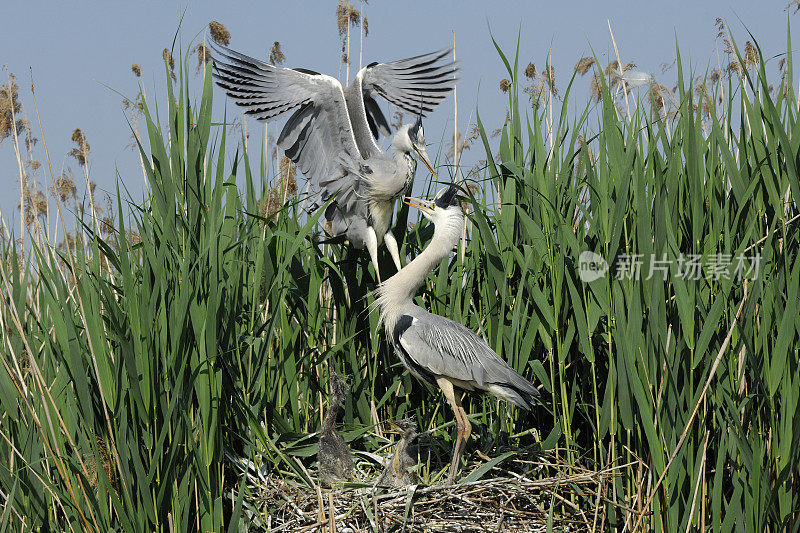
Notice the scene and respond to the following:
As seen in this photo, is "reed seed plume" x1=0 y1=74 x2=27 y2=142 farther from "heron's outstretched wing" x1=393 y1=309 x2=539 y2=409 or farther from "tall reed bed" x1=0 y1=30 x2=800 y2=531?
"heron's outstretched wing" x1=393 y1=309 x2=539 y2=409

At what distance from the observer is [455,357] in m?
2.88

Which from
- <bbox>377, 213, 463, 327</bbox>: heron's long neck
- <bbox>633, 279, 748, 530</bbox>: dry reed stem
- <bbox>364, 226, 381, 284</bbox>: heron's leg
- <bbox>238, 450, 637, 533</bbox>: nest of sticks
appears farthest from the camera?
<bbox>364, 226, 381, 284</bbox>: heron's leg

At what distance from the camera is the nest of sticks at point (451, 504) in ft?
8.71

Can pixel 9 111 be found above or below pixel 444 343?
above

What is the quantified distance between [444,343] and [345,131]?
141 cm

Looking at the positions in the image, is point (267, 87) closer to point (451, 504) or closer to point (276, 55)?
point (276, 55)

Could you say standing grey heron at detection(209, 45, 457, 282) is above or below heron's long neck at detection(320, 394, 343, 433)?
above

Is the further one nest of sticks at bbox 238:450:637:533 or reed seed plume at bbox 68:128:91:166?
reed seed plume at bbox 68:128:91:166

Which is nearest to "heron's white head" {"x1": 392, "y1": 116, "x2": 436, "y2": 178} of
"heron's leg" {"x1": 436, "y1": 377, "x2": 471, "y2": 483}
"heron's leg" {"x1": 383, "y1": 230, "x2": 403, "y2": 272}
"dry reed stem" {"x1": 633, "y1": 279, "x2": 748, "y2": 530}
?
"heron's leg" {"x1": 383, "y1": 230, "x2": 403, "y2": 272}

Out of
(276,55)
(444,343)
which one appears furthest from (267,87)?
(444,343)

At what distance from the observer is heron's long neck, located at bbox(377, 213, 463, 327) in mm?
3104

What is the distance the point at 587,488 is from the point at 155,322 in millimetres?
1577

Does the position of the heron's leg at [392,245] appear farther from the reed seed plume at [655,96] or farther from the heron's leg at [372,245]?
the reed seed plume at [655,96]

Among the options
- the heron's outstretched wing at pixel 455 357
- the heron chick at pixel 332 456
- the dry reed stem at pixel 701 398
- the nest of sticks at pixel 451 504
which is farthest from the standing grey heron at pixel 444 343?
the dry reed stem at pixel 701 398
